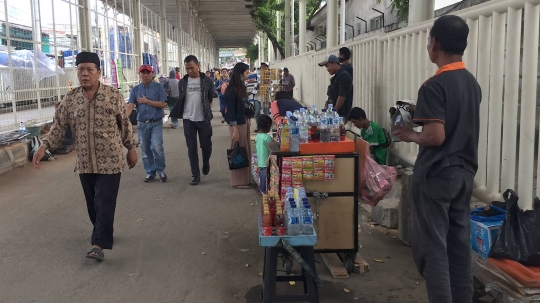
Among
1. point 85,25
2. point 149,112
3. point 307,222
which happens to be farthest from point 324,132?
point 85,25

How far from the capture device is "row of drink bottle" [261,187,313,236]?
145 inches

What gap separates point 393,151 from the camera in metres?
6.63

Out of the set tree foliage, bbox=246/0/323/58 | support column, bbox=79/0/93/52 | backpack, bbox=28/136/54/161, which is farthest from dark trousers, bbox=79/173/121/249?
tree foliage, bbox=246/0/323/58

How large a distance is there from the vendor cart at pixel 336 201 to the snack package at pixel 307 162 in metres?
0.05

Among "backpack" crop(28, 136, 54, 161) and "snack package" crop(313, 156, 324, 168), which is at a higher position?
"snack package" crop(313, 156, 324, 168)

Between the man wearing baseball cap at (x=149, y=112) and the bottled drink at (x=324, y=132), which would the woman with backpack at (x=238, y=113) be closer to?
the man wearing baseball cap at (x=149, y=112)

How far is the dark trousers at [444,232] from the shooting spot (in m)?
3.08

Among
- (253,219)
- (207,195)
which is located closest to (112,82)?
(207,195)

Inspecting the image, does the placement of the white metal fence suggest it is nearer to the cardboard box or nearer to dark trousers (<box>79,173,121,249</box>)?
the cardboard box

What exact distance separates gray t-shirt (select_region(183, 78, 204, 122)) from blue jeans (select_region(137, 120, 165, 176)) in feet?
2.06

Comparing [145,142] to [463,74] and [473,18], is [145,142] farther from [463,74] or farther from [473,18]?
[463,74]

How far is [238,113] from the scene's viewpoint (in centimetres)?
774

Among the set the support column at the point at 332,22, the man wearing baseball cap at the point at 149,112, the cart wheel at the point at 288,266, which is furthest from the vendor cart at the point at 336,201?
the support column at the point at 332,22

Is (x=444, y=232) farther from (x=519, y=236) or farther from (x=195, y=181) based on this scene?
(x=195, y=181)
